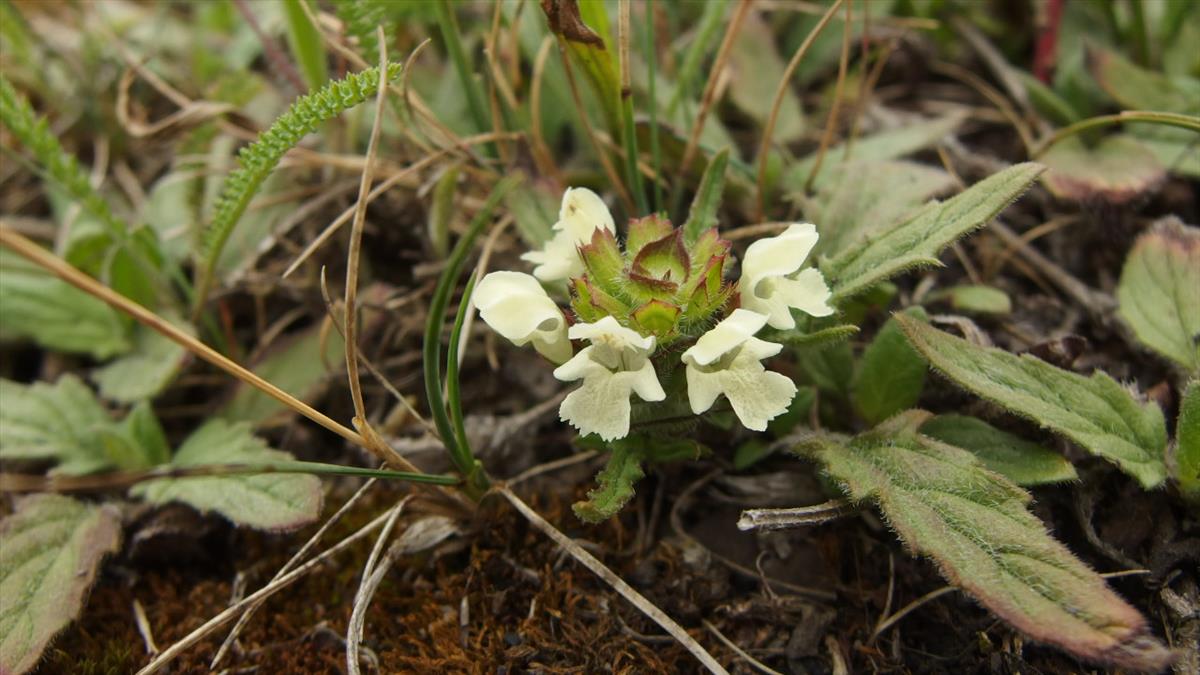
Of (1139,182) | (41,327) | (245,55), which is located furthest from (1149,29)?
(41,327)

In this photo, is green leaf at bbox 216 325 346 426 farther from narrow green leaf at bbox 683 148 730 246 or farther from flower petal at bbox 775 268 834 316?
flower petal at bbox 775 268 834 316

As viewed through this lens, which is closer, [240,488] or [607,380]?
[607,380]

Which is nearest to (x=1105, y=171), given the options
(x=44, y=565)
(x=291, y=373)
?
(x=291, y=373)

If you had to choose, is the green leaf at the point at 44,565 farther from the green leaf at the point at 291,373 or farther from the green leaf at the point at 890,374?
the green leaf at the point at 890,374

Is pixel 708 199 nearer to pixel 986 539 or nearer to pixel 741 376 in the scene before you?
pixel 741 376

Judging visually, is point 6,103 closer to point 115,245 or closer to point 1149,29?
point 115,245

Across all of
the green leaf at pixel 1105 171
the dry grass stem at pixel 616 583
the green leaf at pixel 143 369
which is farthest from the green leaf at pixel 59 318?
the green leaf at pixel 1105 171
